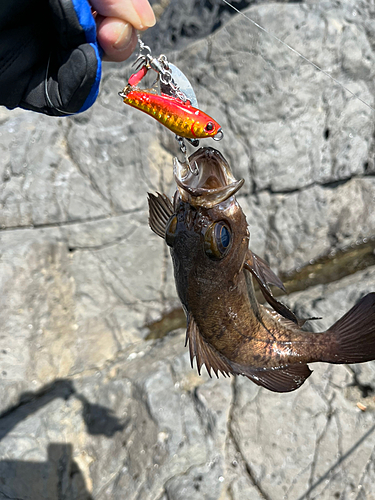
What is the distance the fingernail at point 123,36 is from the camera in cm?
194

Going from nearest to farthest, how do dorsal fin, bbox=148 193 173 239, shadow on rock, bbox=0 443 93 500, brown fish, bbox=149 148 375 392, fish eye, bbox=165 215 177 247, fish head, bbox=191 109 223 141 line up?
fish head, bbox=191 109 223 141 → brown fish, bbox=149 148 375 392 → fish eye, bbox=165 215 177 247 → dorsal fin, bbox=148 193 173 239 → shadow on rock, bbox=0 443 93 500

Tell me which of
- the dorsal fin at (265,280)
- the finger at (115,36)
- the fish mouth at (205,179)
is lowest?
the dorsal fin at (265,280)

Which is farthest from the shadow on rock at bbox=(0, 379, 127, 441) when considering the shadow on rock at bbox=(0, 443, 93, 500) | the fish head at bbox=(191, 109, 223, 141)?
the fish head at bbox=(191, 109, 223, 141)

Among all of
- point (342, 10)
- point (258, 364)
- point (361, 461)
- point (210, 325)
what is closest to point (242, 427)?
point (361, 461)

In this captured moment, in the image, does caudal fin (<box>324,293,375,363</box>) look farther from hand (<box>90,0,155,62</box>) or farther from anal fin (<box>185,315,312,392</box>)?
hand (<box>90,0,155,62</box>)

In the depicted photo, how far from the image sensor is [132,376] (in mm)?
4289

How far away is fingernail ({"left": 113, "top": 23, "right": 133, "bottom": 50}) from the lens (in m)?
1.94

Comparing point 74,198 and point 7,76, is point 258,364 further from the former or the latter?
point 74,198

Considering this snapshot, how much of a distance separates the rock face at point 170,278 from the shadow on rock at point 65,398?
0.02 meters

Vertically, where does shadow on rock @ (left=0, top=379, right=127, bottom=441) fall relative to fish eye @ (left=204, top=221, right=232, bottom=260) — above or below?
below

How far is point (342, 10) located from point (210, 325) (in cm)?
503

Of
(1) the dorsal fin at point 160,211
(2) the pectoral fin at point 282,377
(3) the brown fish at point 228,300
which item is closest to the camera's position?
(3) the brown fish at point 228,300

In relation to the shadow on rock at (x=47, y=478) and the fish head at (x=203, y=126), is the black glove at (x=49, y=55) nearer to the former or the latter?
the fish head at (x=203, y=126)

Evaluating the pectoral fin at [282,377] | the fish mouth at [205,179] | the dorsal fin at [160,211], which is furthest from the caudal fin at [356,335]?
the dorsal fin at [160,211]
